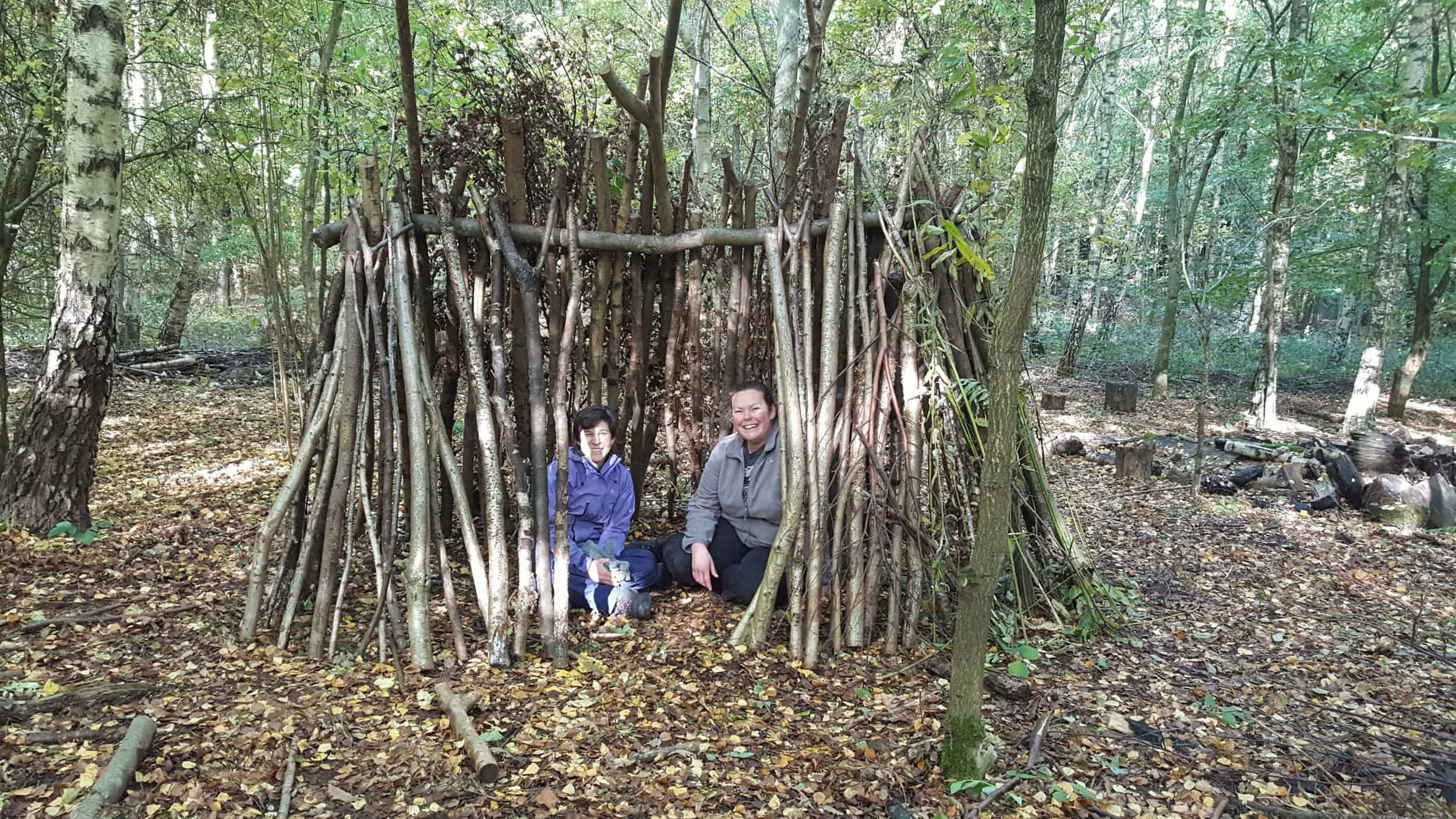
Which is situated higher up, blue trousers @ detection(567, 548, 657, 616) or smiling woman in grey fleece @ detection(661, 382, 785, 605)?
smiling woman in grey fleece @ detection(661, 382, 785, 605)

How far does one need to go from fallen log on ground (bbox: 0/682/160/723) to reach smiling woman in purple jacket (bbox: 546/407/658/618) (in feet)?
5.52

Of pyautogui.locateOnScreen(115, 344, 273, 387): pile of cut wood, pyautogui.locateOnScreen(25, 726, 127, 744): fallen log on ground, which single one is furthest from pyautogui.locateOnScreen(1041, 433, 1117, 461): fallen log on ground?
pyautogui.locateOnScreen(115, 344, 273, 387): pile of cut wood

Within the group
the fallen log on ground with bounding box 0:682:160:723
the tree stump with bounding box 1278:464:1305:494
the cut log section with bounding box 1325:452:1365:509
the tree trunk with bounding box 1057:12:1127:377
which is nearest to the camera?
the fallen log on ground with bounding box 0:682:160:723

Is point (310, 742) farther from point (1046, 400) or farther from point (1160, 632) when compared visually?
point (1046, 400)

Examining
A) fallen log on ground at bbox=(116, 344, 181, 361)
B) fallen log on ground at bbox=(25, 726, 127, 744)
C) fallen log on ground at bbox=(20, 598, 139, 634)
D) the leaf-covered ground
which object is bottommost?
the leaf-covered ground

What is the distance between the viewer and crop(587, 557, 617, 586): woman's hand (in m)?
3.79

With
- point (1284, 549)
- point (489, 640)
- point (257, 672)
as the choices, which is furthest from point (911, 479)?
point (1284, 549)

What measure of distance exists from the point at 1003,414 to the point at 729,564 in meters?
2.12

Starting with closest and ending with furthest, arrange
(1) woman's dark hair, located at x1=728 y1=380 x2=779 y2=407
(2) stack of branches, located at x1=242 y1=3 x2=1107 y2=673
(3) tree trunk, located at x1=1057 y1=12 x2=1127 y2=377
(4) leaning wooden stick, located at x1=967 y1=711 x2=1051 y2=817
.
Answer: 1. (4) leaning wooden stick, located at x1=967 y1=711 x2=1051 y2=817
2. (2) stack of branches, located at x1=242 y1=3 x2=1107 y2=673
3. (1) woman's dark hair, located at x1=728 y1=380 x2=779 y2=407
4. (3) tree trunk, located at x1=1057 y1=12 x2=1127 y2=377

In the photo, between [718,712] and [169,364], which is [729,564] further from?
[169,364]

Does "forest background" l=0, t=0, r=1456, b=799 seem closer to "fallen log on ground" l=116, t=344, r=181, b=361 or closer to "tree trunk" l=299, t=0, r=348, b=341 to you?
"tree trunk" l=299, t=0, r=348, b=341

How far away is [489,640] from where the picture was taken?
3.27 m

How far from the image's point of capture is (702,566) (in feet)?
13.1

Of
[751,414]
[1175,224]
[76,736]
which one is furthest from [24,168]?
[1175,224]
